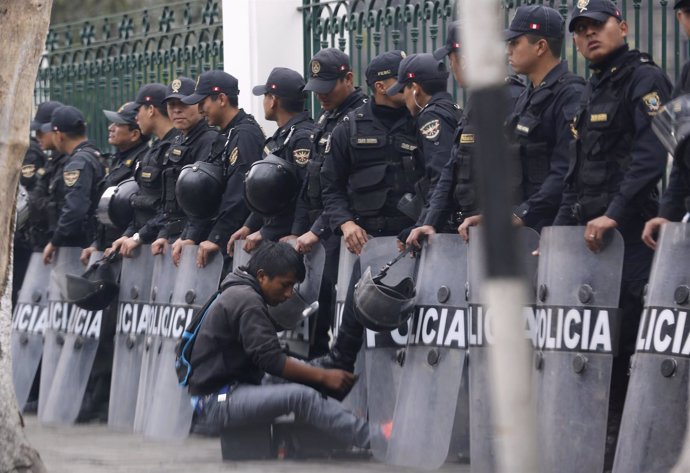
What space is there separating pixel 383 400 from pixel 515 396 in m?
4.61

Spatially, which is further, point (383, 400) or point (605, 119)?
point (383, 400)

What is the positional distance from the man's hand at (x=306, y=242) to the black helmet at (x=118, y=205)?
2.11 m

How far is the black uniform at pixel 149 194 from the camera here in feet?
31.3

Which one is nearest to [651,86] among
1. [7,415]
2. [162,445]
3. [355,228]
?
[355,228]

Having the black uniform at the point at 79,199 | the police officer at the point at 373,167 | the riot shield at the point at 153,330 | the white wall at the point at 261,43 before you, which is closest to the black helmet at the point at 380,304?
the police officer at the point at 373,167

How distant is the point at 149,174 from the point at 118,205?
384 millimetres

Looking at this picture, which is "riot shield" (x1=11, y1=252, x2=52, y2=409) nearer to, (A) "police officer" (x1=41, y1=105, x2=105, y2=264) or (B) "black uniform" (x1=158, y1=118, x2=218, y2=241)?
(A) "police officer" (x1=41, y1=105, x2=105, y2=264)

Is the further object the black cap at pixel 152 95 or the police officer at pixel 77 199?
the police officer at pixel 77 199

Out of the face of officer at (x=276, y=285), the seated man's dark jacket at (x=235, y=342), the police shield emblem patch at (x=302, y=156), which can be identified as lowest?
Answer: the seated man's dark jacket at (x=235, y=342)

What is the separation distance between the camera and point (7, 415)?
625cm

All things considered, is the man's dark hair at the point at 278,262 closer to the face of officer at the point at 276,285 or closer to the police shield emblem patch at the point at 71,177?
the face of officer at the point at 276,285

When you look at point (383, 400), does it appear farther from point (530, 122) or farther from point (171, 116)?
point (171, 116)

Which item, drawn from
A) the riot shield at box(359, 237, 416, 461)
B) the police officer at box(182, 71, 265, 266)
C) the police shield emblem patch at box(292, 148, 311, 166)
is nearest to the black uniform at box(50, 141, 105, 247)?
the police officer at box(182, 71, 265, 266)

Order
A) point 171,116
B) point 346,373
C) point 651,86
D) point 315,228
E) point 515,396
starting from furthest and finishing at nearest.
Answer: point 171,116 < point 315,228 < point 346,373 < point 651,86 < point 515,396
